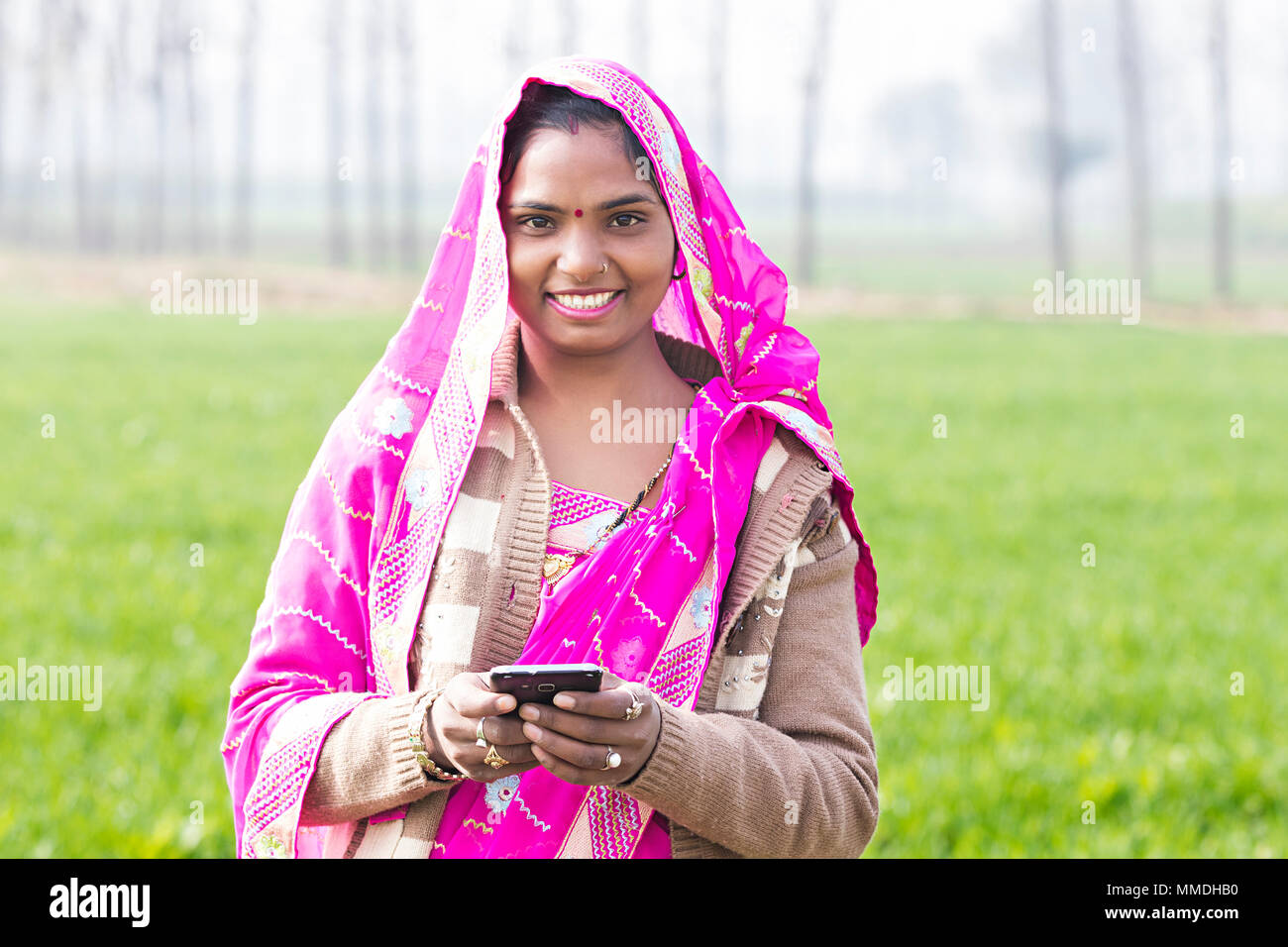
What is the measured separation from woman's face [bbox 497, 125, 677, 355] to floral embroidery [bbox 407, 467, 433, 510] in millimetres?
275

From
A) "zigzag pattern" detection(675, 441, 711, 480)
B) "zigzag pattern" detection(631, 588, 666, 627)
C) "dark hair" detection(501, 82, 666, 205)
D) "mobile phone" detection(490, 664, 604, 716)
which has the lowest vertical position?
"mobile phone" detection(490, 664, 604, 716)

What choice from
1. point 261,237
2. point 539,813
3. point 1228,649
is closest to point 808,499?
point 539,813

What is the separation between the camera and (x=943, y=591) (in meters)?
7.16

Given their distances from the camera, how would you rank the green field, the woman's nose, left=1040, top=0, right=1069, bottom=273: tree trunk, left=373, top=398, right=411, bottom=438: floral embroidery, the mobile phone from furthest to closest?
1. left=1040, top=0, right=1069, bottom=273: tree trunk
2. the green field
3. left=373, top=398, right=411, bottom=438: floral embroidery
4. the woman's nose
5. the mobile phone

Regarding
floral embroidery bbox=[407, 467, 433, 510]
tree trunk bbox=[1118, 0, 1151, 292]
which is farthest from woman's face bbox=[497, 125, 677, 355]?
tree trunk bbox=[1118, 0, 1151, 292]

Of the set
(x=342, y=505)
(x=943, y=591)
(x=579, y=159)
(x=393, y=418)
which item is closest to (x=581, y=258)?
(x=579, y=159)

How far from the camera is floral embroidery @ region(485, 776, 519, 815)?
75.7 inches

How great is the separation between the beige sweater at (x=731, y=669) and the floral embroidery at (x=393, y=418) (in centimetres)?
12

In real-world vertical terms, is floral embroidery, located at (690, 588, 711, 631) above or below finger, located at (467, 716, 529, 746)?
above

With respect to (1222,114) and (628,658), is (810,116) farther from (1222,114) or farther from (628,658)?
(628,658)

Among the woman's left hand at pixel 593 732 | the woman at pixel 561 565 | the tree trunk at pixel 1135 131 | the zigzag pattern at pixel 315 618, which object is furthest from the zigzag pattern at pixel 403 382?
the tree trunk at pixel 1135 131

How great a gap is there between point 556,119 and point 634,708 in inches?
33.7

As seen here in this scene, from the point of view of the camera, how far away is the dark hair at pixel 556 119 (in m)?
1.94

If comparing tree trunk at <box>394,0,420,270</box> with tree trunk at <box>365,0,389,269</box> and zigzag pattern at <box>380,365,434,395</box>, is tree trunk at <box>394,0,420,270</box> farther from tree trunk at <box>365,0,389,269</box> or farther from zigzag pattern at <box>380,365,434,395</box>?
zigzag pattern at <box>380,365,434,395</box>
